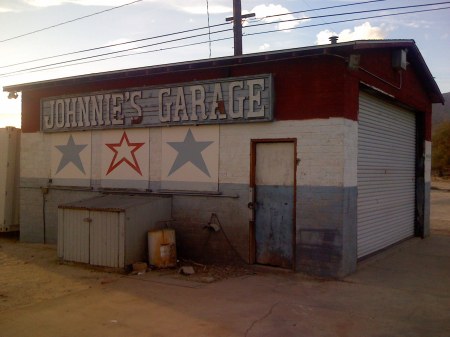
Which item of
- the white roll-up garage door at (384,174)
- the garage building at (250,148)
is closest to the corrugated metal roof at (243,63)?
the garage building at (250,148)

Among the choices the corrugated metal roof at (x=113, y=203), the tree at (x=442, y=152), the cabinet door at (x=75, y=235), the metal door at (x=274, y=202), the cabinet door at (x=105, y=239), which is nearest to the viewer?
the metal door at (x=274, y=202)

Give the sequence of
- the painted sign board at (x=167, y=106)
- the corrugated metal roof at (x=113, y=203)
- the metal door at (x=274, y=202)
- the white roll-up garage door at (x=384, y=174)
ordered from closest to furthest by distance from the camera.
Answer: the metal door at (x=274, y=202) → the painted sign board at (x=167, y=106) → the corrugated metal roof at (x=113, y=203) → the white roll-up garage door at (x=384, y=174)

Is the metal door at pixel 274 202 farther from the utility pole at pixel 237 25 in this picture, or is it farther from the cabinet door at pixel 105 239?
the utility pole at pixel 237 25

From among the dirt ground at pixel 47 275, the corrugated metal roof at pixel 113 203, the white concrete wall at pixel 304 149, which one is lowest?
the dirt ground at pixel 47 275

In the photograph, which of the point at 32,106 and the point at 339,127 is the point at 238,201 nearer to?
the point at 339,127

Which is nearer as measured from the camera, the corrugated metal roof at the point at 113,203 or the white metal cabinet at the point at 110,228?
the white metal cabinet at the point at 110,228

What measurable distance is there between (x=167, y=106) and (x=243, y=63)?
7.25ft

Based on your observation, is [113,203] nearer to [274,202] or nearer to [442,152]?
[274,202]

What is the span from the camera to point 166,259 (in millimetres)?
10445

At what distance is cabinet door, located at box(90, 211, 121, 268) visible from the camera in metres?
10.2

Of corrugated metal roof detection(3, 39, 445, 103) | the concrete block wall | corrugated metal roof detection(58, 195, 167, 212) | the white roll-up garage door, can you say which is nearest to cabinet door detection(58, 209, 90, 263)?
corrugated metal roof detection(58, 195, 167, 212)

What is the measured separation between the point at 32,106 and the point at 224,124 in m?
6.69

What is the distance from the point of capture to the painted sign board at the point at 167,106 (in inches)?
407

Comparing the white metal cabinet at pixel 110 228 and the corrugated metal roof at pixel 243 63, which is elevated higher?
the corrugated metal roof at pixel 243 63
